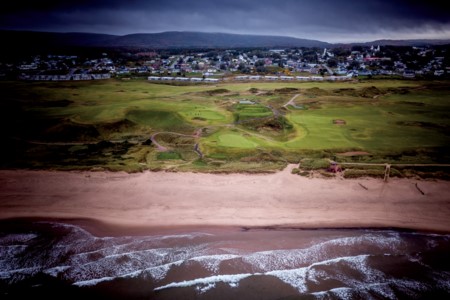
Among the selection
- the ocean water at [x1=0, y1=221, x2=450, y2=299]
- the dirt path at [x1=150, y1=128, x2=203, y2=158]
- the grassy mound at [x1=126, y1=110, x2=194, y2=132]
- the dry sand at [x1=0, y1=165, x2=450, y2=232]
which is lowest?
the ocean water at [x1=0, y1=221, x2=450, y2=299]

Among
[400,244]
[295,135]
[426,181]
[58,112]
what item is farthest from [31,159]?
[426,181]

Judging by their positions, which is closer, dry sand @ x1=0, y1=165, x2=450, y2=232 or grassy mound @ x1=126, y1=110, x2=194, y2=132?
dry sand @ x1=0, y1=165, x2=450, y2=232

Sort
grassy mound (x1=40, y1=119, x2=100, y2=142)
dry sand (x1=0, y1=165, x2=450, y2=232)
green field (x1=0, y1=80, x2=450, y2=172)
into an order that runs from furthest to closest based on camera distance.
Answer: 1. grassy mound (x1=40, y1=119, x2=100, y2=142)
2. green field (x1=0, y1=80, x2=450, y2=172)
3. dry sand (x1=0, y1=165, x2=450, y2=232)

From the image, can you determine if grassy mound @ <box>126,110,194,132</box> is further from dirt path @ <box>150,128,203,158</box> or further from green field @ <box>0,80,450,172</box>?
dirt path @ <box>150,128,203,158</box>

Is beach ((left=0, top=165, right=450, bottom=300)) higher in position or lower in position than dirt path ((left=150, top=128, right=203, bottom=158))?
lower

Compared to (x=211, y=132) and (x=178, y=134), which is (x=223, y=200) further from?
(x=178, y=134)

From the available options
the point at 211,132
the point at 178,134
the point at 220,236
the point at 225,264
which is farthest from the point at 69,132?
the point at 225,264

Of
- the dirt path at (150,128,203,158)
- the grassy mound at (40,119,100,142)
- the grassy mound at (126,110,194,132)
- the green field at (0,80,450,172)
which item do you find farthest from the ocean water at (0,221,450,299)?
the grassy mound at (126,110,194,132)

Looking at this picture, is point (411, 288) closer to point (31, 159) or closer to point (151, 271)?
point (151, 271)
